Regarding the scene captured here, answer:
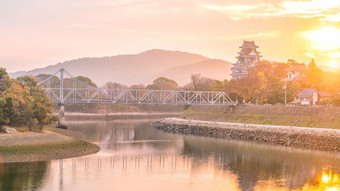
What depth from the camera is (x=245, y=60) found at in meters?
142

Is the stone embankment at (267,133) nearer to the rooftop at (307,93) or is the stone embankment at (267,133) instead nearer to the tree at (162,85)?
the rooftop at (307,93)

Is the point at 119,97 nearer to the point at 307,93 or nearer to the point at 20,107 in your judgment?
the point at 307,93

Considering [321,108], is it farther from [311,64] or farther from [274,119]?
Result: [311,64]

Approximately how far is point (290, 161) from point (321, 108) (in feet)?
81.8

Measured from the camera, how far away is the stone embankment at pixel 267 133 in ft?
201

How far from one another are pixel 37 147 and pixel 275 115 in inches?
1842

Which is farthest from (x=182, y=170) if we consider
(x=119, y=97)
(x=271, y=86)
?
(x=271, y=86)

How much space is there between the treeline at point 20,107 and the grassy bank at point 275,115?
38928mm

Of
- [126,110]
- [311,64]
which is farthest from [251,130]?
[126,110]

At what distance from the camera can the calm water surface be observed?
124 feet

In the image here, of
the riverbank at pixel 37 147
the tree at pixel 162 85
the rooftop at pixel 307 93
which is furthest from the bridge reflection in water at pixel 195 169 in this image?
the tree at pixel 162 85

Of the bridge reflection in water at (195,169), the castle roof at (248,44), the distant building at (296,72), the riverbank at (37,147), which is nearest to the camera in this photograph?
the bridge reflection in water at (195,169)

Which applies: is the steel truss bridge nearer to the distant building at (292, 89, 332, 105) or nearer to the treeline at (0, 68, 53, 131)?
the distant building at (292, 89, 332, 105)

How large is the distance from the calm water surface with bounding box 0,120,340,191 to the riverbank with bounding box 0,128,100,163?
5.24ft
